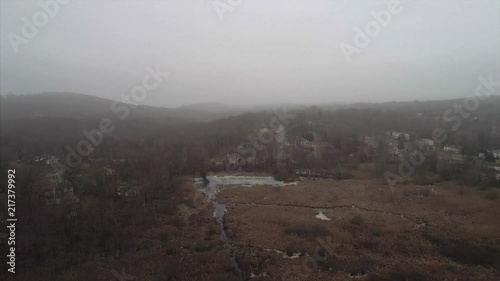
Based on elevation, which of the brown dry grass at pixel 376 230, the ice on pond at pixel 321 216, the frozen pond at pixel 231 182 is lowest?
the frozen pond at pixel 231 182

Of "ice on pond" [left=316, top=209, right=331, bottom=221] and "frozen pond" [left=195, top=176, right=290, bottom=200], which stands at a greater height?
"ice on pond" [left=316, top=209, right=331, bottom=221]

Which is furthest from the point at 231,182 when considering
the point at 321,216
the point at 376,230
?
the point at 376,230

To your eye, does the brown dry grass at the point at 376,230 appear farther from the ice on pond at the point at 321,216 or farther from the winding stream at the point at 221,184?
the winding stream at the point at 221,184

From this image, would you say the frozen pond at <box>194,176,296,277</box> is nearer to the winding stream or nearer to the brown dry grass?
the winding stream

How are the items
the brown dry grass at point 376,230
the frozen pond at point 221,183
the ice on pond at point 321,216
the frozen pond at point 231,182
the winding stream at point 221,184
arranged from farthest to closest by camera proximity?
the frozen pond at point 231,182
the frozen pond at point 221,183
the winding stream at point 221,184
the ice on pond at point 321,216
the brown dry grass at point 376,230

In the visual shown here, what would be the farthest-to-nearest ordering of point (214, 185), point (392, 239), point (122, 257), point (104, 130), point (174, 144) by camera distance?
point (104, 130), point (174, 144), point (214, 185), point (392, 239), point (122, 257)

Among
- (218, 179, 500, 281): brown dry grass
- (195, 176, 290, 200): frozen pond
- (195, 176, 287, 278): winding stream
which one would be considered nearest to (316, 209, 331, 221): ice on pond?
(218, 179, 500, 281): brown dry grass

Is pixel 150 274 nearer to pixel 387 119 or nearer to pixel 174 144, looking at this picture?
pixel 174 144

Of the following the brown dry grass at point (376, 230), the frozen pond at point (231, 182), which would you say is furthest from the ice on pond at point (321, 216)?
the frozen pond at point (231, 182)

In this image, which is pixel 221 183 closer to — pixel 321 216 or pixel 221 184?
pixel 221 184

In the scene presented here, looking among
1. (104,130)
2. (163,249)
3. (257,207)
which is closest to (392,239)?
(257,207)

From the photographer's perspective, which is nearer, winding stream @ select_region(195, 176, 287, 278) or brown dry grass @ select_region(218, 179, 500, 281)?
brown dry grass @ select_region(218, 179, 500, 281)
